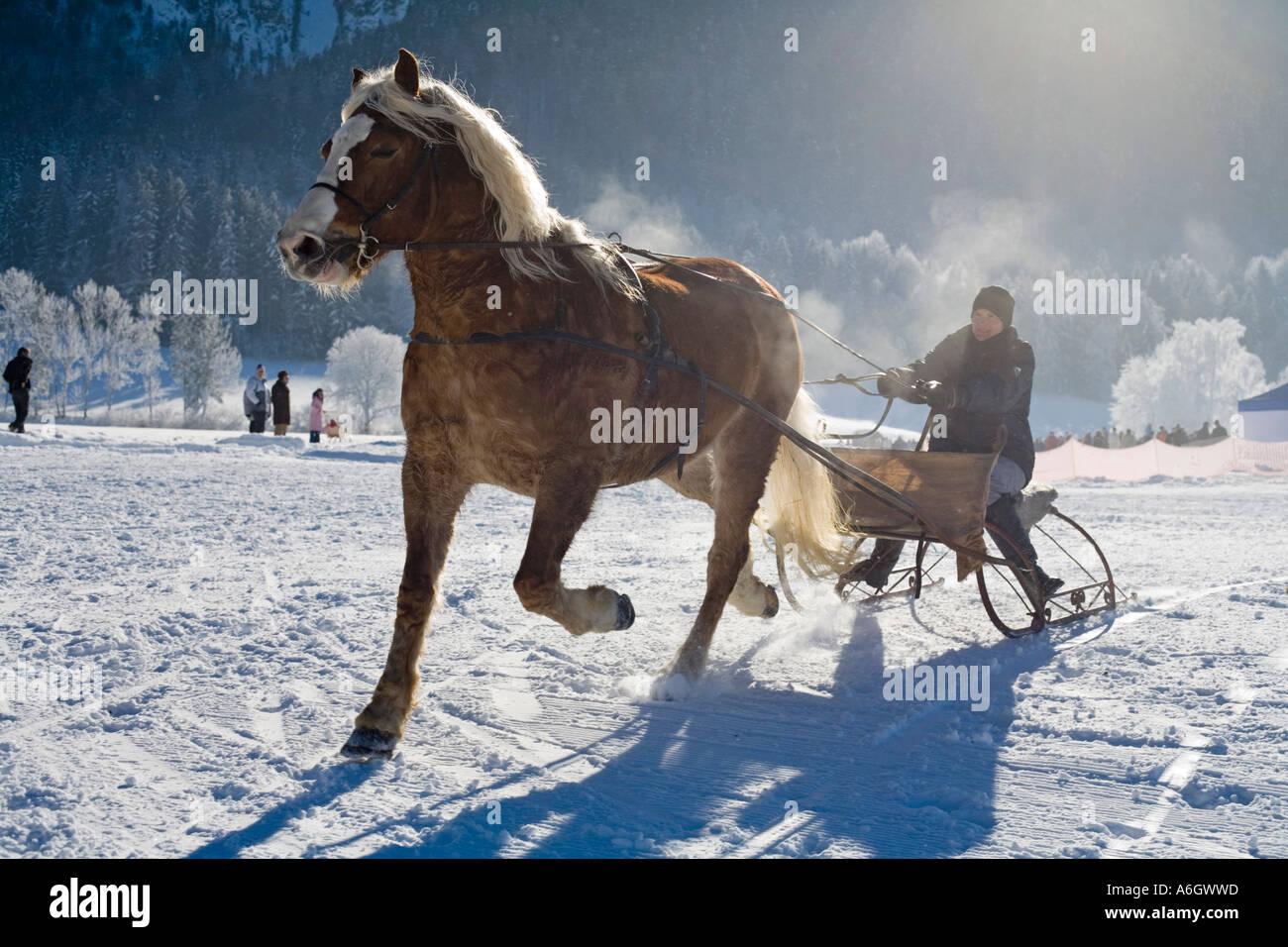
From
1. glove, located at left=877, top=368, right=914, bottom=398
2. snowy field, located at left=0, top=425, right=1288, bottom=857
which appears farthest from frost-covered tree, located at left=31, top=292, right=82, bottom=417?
glove, located at left=877, top=368, right=914, bottom=398

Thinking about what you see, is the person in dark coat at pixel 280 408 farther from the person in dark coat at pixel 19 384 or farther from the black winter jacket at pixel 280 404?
the person in dark coat at pixel 19 384

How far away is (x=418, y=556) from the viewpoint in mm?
3738

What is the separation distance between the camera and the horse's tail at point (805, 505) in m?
5.68

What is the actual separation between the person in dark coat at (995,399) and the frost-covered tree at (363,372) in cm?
6279

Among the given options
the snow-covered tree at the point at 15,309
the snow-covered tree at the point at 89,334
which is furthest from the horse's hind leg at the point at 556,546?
the snow-covered tree at the point at 15,309

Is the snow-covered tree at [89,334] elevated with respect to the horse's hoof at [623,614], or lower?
elevated

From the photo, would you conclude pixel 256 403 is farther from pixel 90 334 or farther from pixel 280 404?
pixel 90 334

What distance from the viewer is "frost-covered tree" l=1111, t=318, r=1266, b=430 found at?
Answer: 209ft

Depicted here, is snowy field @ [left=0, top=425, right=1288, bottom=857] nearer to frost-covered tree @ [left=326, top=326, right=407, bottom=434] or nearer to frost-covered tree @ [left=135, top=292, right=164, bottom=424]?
frost-covered tree @ [left=326, top=326, right=407, bottom=434]

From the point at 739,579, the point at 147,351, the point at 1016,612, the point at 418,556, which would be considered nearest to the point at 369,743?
the point at 418,556

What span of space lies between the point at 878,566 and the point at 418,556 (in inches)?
142

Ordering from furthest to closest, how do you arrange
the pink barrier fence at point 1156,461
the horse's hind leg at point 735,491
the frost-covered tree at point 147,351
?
the frost-covered tree at point 147,351
the pink barrier fence at point 1156,461
the horse's hind leg at point 735,491
